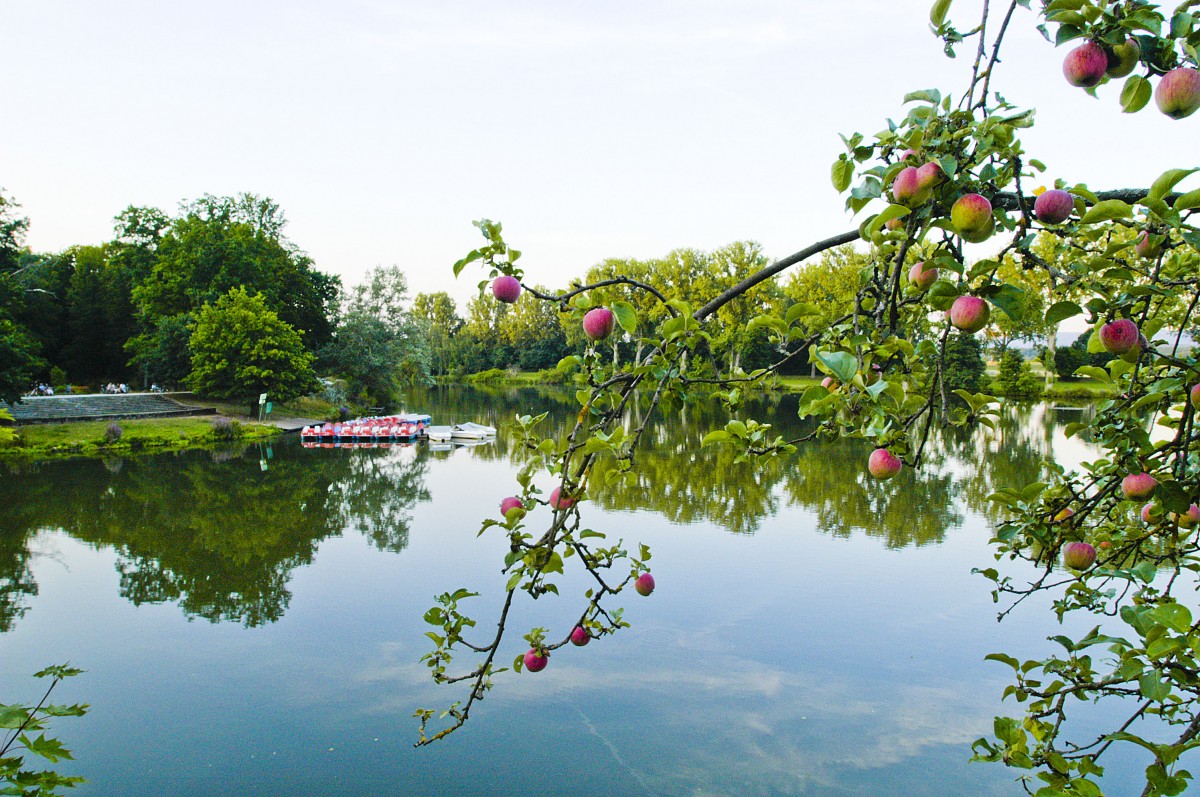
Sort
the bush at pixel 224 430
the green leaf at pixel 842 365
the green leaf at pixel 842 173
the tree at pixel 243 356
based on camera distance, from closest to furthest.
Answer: the green leaf at pixel 842 365 < the green leaf at pixel 842 173 < the bush at pixel 224 430 < the tree at pixel 243 356

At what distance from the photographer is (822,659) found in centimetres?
709

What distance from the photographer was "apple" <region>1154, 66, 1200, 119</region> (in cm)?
103

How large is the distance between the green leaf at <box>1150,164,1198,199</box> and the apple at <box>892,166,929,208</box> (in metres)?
0.40

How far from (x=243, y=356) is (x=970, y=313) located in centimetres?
2738

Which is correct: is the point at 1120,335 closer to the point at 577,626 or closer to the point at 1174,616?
the point at 1174,616

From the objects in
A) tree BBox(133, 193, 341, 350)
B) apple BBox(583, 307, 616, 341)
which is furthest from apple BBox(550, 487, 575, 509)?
tree BBox(133, 193, 341, 350)

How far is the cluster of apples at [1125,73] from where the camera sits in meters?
1.04

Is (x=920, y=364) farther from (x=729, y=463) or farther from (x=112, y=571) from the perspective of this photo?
(x=729, y=463)

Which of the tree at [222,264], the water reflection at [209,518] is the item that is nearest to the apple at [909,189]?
the water reflection at [209,518]

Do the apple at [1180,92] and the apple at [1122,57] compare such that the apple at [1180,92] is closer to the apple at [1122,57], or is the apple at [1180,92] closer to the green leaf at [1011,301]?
the apple at [1122,57]

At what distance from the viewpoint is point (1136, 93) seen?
1.09 m

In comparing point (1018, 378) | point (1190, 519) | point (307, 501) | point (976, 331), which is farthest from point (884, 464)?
point (1018, 378)

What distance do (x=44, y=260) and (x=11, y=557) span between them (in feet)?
91.4

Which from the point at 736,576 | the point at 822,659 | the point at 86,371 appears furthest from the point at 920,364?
the point at 86,371
